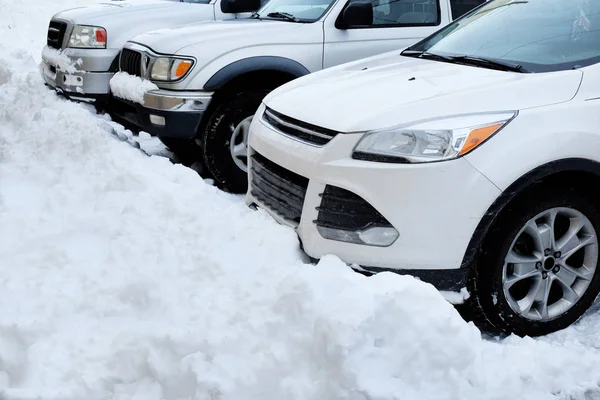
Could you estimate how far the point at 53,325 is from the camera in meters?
2.69

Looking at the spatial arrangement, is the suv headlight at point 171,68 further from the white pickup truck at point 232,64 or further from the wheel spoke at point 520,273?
the wheel spoke at point 520,273

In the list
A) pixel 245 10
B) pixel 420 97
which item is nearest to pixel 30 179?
pixel 420 97

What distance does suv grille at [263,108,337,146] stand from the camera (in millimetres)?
3162

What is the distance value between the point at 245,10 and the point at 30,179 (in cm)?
343

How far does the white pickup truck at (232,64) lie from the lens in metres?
5.02

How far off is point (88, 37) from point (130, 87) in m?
1.50

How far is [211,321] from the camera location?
106 inches

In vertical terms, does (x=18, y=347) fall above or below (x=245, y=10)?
below

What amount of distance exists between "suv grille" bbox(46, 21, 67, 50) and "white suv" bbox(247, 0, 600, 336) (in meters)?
4.24

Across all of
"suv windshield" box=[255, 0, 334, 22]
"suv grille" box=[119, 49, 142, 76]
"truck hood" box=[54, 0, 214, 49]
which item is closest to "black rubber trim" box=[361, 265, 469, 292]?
"suv windshield" box=[255, 0, 334, 22]

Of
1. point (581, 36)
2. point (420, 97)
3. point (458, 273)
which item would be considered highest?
point (581, 36)

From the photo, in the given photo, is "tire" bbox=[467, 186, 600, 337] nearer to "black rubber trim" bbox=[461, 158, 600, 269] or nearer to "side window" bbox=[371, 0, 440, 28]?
"black rubber trim" bbox=[461, 158, 600, 269]

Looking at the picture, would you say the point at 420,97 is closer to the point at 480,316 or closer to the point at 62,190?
the point at 480,316

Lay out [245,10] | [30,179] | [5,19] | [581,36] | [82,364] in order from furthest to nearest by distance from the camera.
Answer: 1. [5,19]
2. [245,10]
3. [30,179]
4. [581,36]
5. [82,364]
